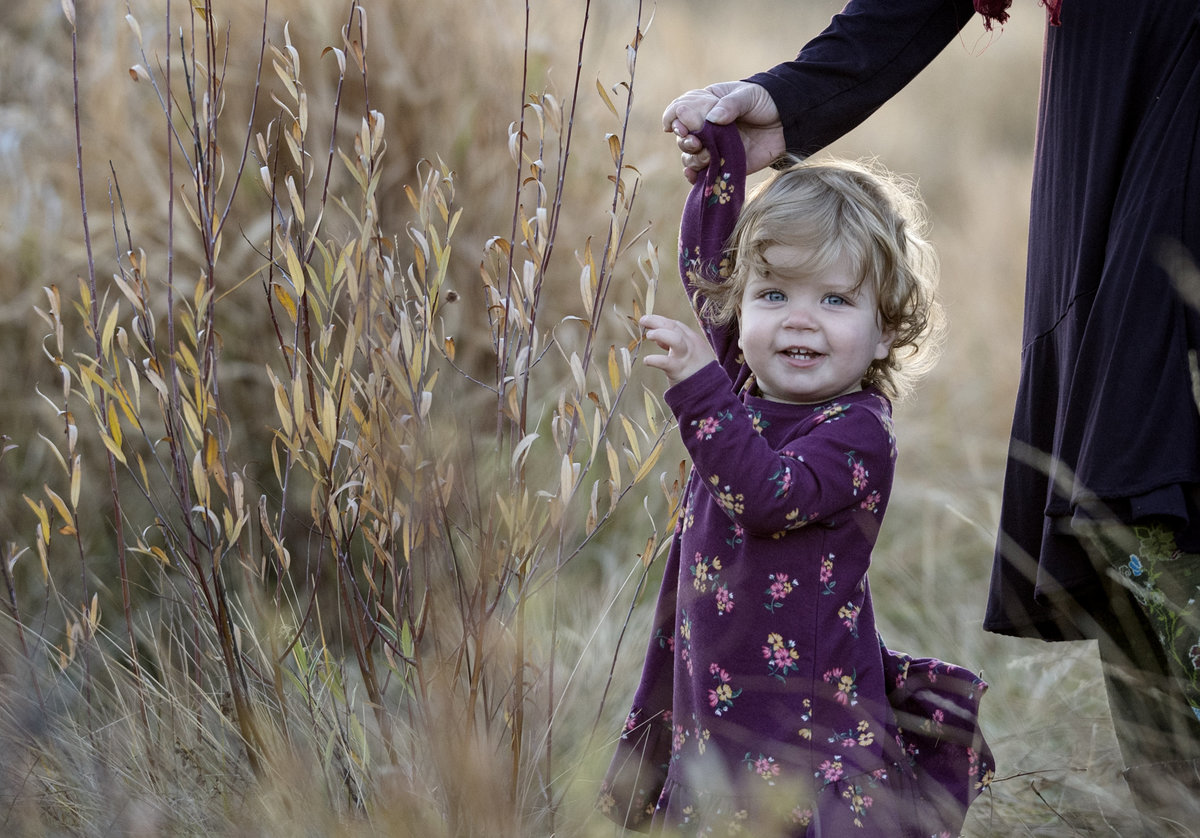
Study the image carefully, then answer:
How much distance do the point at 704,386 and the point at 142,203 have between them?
217cm

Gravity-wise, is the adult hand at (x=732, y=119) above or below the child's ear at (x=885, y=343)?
above

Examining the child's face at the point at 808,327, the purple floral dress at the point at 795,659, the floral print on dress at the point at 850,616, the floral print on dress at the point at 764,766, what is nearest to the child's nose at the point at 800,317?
the child's face at the point at 808,327

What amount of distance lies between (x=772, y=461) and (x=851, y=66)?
630 millimetres

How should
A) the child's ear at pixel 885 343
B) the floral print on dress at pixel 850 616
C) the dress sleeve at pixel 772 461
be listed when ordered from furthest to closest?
1. the child's ear at pixel 885 343
2. the floral print on dress at pixel 850 616
3. the dress sleeve at pixel 772 461

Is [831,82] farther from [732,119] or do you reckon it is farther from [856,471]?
[856,471]

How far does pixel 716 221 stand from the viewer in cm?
175

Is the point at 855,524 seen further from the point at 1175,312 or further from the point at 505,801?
the point at 505,801

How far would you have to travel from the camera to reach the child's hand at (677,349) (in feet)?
4.93

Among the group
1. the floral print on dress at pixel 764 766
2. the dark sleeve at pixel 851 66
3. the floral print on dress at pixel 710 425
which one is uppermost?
the dark sleeve at pixel 851 66

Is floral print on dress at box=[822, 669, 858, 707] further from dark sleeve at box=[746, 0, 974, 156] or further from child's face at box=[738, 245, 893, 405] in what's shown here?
dark sleeve at box=[746, 0, 974, 156]

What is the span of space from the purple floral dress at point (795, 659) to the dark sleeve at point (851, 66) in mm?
107

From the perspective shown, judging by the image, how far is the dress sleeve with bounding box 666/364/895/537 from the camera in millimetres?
1481

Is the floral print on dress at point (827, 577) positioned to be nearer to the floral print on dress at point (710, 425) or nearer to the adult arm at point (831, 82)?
the floral print on dress at point (710, 425)

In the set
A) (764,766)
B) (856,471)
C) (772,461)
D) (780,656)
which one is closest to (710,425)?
(772,461)
